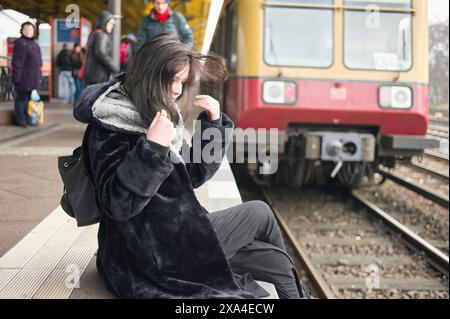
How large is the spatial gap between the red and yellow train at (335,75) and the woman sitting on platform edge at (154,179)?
10.8ft

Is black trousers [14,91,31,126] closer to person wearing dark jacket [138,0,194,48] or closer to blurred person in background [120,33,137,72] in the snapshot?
person wearing dark jacket [138,0,194,48]

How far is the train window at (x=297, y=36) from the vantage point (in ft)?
→ 17.6

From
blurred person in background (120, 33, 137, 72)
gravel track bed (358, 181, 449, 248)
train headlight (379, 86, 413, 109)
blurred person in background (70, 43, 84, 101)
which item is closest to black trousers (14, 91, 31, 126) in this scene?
train headlight (379, 86, 413, 109)

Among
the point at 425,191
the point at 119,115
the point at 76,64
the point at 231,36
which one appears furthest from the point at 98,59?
the point at 425,191

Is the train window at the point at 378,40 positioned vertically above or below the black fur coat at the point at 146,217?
above

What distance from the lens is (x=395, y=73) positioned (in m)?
5.41

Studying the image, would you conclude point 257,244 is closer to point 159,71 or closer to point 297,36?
point 159,71

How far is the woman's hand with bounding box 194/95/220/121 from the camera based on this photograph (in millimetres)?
1928

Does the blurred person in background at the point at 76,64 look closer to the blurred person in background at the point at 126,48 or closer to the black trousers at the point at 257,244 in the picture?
the blurred person in background at the point at 126,48

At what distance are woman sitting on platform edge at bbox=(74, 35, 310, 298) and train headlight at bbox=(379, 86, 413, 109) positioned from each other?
3.56m

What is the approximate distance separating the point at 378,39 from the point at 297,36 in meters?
0.74

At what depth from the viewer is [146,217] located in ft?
6.08

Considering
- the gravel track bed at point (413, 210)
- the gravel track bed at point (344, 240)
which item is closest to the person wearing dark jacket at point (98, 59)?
the gravel track bed at point (344, 240)
